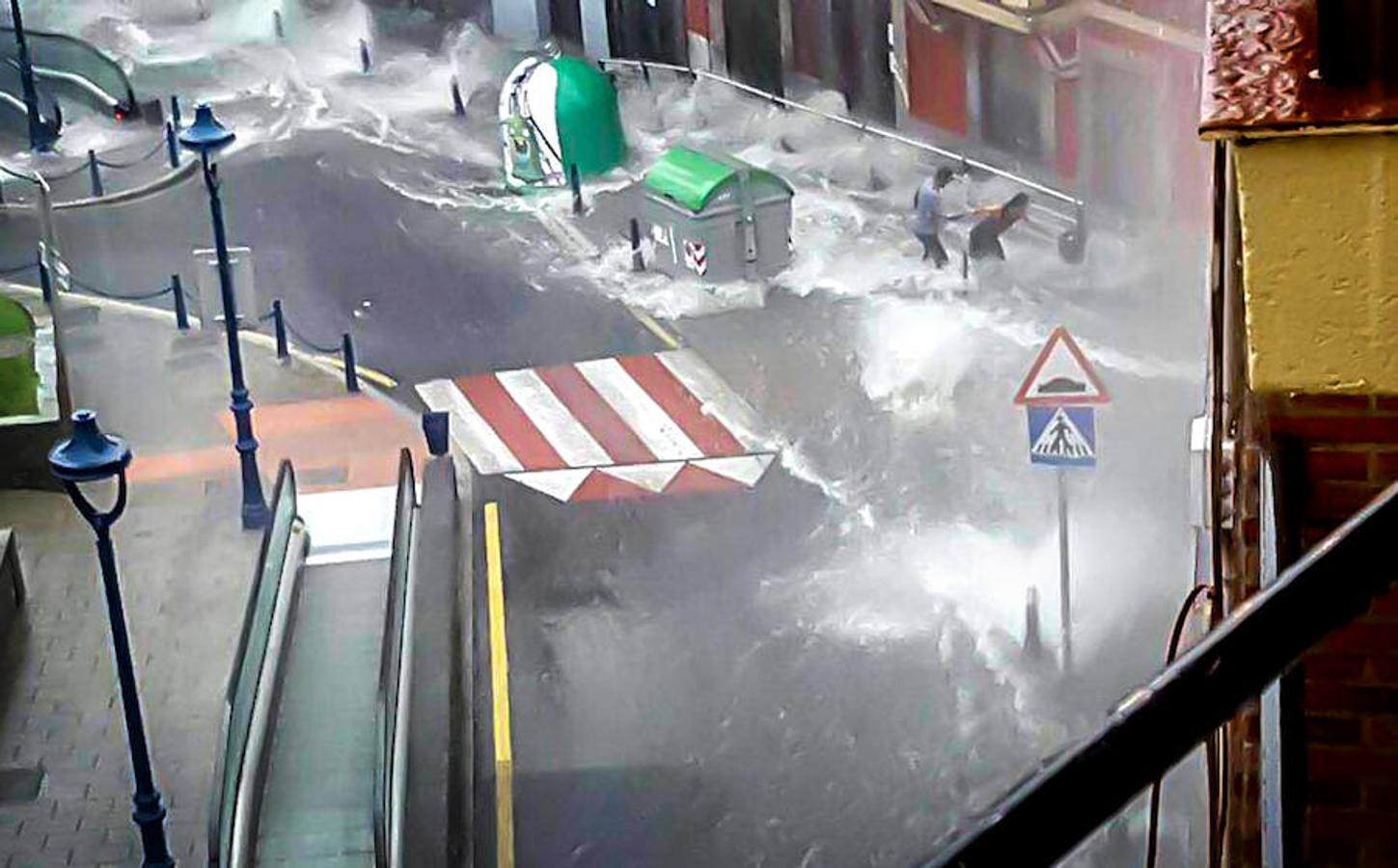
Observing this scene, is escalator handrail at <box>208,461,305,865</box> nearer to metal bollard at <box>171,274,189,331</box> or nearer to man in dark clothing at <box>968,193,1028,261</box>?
metal bollard at <box>171,274,189,331</box>

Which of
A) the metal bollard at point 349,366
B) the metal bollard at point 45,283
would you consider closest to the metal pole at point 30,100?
the metal bollard at point 45,283

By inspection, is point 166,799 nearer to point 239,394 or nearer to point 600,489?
point 239,394

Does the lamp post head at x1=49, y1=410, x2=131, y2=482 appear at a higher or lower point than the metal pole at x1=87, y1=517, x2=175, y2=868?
higher

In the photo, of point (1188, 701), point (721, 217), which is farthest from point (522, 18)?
point (1188, 701)

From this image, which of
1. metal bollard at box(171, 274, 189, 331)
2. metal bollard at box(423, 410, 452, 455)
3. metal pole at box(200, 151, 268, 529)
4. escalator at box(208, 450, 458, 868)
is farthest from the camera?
metal bollard at box(171, 274, 189, 331)

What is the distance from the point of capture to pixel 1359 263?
305 centimetres

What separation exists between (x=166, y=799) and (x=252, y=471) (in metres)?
4.22

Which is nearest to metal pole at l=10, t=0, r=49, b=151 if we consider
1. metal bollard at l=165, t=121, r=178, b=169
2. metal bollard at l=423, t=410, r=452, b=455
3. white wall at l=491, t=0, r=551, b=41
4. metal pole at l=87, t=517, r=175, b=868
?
metal bollard at l=165, t=121, r=178, b=169

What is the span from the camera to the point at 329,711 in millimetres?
12172

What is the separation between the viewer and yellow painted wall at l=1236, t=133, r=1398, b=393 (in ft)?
9.87

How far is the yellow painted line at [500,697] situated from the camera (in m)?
12.5

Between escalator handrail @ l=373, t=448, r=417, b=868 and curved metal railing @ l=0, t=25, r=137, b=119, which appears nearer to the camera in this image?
escalator handrail @ l=373, t=448, r=417, b=868

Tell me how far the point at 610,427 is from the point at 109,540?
8.82m

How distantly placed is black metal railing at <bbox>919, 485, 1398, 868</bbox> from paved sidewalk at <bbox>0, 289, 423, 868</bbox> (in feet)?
35.1
